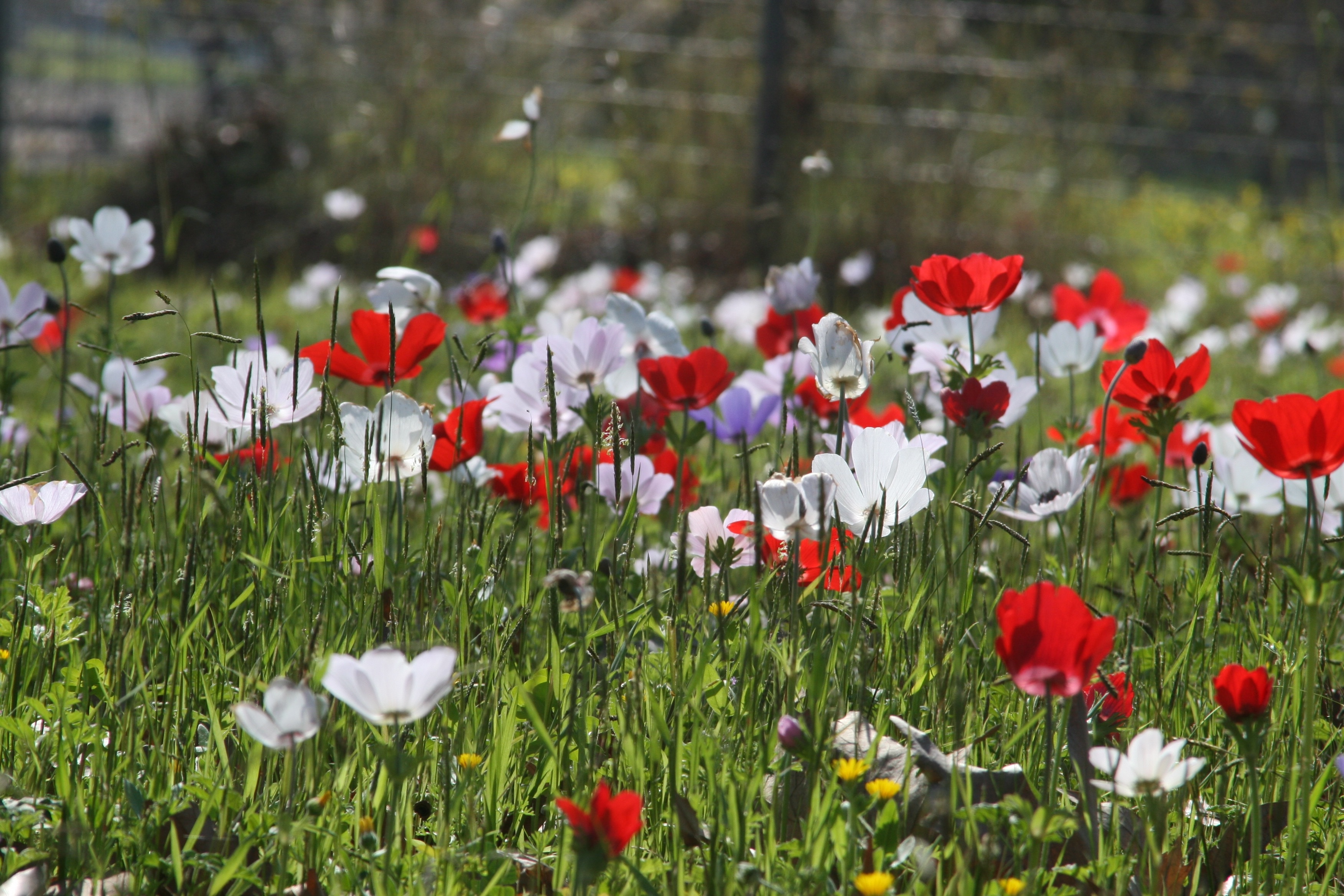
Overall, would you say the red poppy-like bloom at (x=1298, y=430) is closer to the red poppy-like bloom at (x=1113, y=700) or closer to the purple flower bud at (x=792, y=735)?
the red poppy-like bloom at (x=1113, y=700)

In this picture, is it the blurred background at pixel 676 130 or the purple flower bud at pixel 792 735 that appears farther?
the blurred background at pixel 676 130

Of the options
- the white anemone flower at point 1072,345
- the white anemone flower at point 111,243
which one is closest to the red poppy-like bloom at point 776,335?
the white anemone flower at point 1072,345

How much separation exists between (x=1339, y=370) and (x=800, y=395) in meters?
2.03

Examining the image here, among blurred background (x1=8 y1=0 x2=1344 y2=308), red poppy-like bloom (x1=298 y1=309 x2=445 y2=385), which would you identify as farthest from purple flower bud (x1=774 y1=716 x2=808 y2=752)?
blurred background (x1=8 y1=0 x2=1344 y2=308)

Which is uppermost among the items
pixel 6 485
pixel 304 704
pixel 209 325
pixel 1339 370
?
pixel 209 325

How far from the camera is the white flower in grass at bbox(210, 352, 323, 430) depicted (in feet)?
4.55

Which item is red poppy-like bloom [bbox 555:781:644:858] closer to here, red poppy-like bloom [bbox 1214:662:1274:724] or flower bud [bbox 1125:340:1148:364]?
red poppy-like bloom [bbox 1214:662:1274:724]

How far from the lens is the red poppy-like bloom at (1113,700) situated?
123 centimetres

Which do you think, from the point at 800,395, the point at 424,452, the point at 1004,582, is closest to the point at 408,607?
the point at 424,452

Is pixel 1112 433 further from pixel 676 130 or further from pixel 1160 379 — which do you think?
pixel 676 130

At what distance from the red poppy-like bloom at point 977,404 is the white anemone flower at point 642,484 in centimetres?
39

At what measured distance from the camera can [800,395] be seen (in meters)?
1.97

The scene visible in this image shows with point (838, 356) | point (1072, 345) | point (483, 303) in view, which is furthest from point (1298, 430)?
point (483, 303)

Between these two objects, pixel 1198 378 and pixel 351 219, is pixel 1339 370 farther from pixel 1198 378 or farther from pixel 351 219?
pixel 351 219
